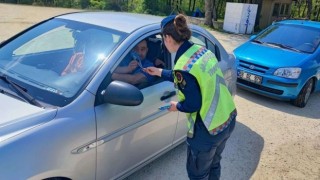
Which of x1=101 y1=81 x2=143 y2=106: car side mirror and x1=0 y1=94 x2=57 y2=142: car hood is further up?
x1=101 y1=81 x2=143 y2=106: car side mirror

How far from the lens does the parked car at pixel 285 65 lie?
5.93m

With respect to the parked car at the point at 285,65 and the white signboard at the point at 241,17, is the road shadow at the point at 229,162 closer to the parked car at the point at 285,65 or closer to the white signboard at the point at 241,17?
the parked car at the point at 285,65

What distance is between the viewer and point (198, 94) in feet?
7.22

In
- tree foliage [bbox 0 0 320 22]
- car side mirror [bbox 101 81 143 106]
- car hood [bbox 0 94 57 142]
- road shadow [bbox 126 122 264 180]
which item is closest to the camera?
car hood [bbox 0 94 57 142]

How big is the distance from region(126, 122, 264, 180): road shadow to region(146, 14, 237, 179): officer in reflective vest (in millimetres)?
1064

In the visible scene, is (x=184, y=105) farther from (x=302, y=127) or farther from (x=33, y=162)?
(x=302, y=127)

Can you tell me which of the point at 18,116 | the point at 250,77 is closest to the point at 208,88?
the point at 18,116

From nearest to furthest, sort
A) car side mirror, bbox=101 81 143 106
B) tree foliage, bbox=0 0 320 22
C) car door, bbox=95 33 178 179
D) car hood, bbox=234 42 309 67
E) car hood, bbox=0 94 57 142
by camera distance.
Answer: car hood, bbox=0 94 57 142
car side mirror, bbox=101 81 143 106
car door, bbox=95 33 178 179
car hood, bbox=234 42 309 67
tree foliage, bbox=0 0 320 22

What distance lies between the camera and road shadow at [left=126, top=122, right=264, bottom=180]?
350cm

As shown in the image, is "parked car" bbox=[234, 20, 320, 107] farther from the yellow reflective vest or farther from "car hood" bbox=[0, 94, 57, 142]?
"car hood" bbox=[0, 94, 57, 142]

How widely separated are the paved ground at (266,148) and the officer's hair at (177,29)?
180 cm

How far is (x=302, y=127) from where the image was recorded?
17.4 feet

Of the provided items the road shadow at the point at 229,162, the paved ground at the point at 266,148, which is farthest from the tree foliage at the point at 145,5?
the road shadow at the point at 229,162

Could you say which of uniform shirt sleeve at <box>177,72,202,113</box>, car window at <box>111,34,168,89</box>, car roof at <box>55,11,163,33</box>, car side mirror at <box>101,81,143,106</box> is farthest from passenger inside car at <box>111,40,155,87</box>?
uniform shirt sleeve at <box>177,72,202,113</box>
